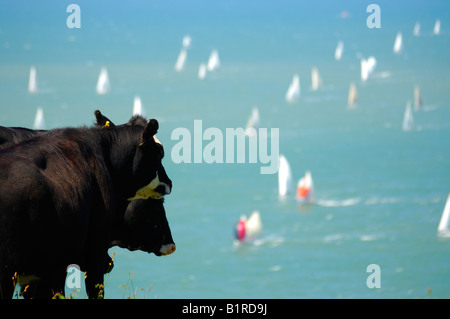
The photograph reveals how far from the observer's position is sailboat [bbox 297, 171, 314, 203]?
336 feet

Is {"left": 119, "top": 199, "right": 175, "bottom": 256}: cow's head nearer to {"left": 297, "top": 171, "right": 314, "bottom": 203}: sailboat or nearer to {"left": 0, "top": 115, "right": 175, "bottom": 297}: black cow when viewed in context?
{"left": 0, "top": 115, "right": 175, "bottom": 297}: black cow

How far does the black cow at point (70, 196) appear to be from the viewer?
6457 mm

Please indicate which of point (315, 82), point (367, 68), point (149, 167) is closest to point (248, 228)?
point (149, 167)

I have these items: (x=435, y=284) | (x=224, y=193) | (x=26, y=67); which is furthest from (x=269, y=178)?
(x=26, y=67)

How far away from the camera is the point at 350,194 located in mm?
110312

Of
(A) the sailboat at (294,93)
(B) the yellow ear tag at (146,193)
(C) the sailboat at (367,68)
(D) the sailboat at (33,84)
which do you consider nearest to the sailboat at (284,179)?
(A) the sailboat at (294,93)

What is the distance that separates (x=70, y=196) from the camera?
6.88m

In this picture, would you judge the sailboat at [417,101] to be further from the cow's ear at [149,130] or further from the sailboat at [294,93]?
the cow's ear at [149,130]

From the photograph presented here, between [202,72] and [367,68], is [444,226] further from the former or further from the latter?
[202,72]

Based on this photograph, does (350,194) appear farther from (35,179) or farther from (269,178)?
(35,179)

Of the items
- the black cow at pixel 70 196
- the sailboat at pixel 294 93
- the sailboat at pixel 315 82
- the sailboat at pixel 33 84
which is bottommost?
the black cow at pixel 70 196

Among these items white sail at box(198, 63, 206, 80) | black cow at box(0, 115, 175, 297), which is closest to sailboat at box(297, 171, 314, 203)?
white sail at box(198, 63, 206, 80)

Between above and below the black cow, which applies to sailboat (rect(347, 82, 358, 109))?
above

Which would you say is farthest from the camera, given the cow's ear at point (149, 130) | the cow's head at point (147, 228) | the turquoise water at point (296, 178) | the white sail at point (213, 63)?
the white sail at point (213, 63)
